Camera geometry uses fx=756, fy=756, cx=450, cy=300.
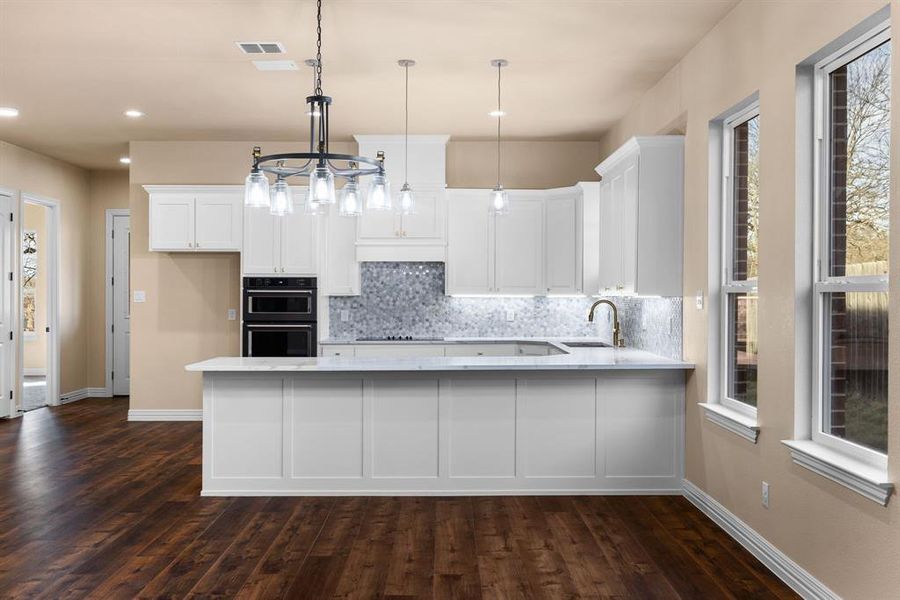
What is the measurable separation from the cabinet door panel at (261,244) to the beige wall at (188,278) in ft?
2.06

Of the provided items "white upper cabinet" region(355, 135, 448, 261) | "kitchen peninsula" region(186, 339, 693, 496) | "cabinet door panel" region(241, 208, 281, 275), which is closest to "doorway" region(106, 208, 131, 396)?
"cabinet door panel" region(241, 208, 281, 275)

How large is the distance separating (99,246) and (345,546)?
692cm

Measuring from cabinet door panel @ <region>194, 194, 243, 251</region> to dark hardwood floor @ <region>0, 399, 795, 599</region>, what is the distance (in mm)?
2543

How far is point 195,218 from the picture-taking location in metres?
7.25

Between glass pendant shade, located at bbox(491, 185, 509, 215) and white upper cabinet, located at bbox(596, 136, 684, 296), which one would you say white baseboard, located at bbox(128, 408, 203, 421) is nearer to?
glass pendant shade, located at bbox(491, 185, 509, 215)

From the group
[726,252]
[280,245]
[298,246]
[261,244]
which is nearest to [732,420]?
[726,252]

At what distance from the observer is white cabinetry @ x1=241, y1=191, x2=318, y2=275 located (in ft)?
23.4

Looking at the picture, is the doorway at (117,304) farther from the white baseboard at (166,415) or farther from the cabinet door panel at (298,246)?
the cabinet door panel at (298,246)

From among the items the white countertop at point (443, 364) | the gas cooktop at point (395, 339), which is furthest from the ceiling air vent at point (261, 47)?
the gas cooktop at point (395, 339)

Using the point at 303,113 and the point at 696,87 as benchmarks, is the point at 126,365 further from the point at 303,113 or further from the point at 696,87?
the point at 696,87

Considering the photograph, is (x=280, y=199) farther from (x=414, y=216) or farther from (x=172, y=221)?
(x=172, y=221)

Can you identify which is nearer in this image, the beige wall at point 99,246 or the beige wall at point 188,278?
the beige wall at point 188,278

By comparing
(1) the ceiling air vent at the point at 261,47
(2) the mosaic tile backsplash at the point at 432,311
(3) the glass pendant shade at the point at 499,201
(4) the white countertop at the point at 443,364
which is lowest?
(4) the white countertop at the point at 443,364

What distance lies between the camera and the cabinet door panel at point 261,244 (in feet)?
23.4
